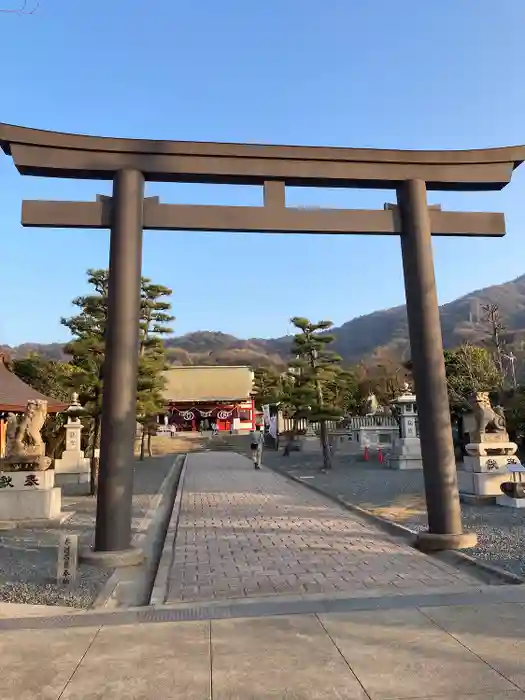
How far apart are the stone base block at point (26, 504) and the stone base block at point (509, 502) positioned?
32.1ft

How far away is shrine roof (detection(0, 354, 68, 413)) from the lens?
55.0 feet

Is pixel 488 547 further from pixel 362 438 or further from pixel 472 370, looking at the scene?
pixel 472 370

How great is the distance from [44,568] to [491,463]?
1043 cm

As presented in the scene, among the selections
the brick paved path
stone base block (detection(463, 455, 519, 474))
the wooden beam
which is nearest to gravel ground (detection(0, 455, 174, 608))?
the brick paved path

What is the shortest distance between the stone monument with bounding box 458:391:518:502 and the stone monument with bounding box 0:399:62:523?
31.6ft

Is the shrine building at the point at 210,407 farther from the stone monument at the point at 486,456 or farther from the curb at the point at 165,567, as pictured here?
the curb at the point at 165,567

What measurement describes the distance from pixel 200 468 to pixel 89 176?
19474 mm

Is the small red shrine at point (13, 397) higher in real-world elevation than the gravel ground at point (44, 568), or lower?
higher

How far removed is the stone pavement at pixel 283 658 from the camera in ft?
10.5

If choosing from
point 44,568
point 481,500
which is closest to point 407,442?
point 481,500

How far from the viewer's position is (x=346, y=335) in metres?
142

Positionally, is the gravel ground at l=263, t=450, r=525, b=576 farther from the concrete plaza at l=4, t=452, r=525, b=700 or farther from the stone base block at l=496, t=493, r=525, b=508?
the concrete plaza at l=4, t=452, r=525, b=700

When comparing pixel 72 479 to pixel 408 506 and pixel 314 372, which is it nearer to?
pixel 314 372

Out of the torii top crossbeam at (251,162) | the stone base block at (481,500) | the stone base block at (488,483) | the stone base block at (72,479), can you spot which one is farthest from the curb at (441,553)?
the stone base block at (72,479)
